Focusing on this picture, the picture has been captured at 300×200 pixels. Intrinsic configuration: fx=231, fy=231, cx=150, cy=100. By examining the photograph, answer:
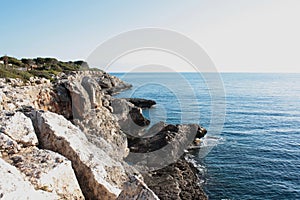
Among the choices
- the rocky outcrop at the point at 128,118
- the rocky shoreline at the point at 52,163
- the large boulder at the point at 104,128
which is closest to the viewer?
the rocky shoreline at the point at 52,163

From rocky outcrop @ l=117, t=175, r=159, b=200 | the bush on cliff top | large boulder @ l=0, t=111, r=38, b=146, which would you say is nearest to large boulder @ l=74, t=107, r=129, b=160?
large boulder @ l=0, t=111, r=38, b=146

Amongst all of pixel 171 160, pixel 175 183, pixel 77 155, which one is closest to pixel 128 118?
pixel 171 160

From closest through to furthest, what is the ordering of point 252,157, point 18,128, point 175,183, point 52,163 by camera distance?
point 52,163
point 18,128
point 175,183
point 252,157

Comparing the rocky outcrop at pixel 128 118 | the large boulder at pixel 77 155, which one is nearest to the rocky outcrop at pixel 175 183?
the rocky outcrop at pixel 128 118

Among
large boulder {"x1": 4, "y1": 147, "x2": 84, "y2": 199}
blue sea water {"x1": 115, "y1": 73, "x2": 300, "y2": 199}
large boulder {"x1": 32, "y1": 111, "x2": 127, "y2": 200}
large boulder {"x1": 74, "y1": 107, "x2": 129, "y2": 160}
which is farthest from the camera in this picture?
blue sea water {"x1": 115, "y1": 73, "x2": 300, "y2": 199}

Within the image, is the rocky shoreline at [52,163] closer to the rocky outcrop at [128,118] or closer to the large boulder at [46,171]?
the large boulder at [46,171]

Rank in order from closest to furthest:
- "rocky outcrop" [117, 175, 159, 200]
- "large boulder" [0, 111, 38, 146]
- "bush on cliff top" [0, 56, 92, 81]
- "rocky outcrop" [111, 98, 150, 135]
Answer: "rocky outcrop" [117, 175, 159, 200] < "large boulder" [0, 111, 38, 146] < "bush on cliff top" [0, 56, 92, 81] < "rocky outcrop" [111, 98, 150, 135]

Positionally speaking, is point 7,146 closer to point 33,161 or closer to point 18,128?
point 18,128

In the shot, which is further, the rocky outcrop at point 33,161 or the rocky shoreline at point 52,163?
the rocky outcrop at point 33,161

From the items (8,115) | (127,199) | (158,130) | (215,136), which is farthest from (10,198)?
(215,136)

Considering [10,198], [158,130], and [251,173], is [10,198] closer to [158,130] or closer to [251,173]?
[251,173]

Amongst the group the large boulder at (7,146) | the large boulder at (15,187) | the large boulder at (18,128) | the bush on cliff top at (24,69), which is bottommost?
the large boulder at (15,187)

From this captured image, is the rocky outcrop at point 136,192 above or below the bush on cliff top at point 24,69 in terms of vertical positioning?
below

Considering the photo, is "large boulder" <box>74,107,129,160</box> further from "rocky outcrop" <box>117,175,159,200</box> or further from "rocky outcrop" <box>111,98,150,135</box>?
"rocky outcrop" <box>117,175,159,200</box>
